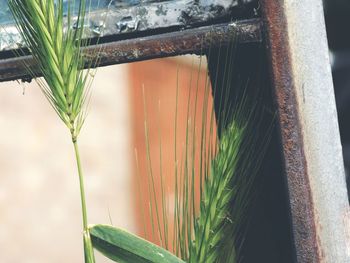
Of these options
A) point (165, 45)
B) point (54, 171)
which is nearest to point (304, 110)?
point (165, 45)

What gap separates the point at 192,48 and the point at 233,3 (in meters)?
0.05

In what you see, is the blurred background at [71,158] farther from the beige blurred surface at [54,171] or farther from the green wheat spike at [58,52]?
the green wheat spike at [58,52]

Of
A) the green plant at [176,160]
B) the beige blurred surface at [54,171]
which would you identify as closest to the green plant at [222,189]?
the green plant at [176,160]

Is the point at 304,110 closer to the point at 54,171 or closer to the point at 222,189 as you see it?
the point at 222,189

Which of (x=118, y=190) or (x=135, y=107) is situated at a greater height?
(x=135, y=107)

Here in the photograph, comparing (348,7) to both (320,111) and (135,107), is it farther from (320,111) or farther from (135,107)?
(135,107)

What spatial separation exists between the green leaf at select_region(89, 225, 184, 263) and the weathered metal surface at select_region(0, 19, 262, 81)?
14cm

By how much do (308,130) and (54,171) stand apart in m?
1.93

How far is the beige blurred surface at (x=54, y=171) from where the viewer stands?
2.40 meters

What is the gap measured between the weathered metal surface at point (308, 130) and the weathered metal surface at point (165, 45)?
21 mm

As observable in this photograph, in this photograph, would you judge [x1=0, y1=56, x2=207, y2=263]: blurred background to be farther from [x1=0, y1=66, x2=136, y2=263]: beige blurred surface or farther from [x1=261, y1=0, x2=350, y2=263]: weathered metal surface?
[x1=261, y1=0, x2=350, y2=263]: weathered metal surface

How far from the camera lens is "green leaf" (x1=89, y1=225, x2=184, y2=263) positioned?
62 cm

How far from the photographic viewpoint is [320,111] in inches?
25.2

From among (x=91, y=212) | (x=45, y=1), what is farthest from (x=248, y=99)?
(x=91, y=212)
